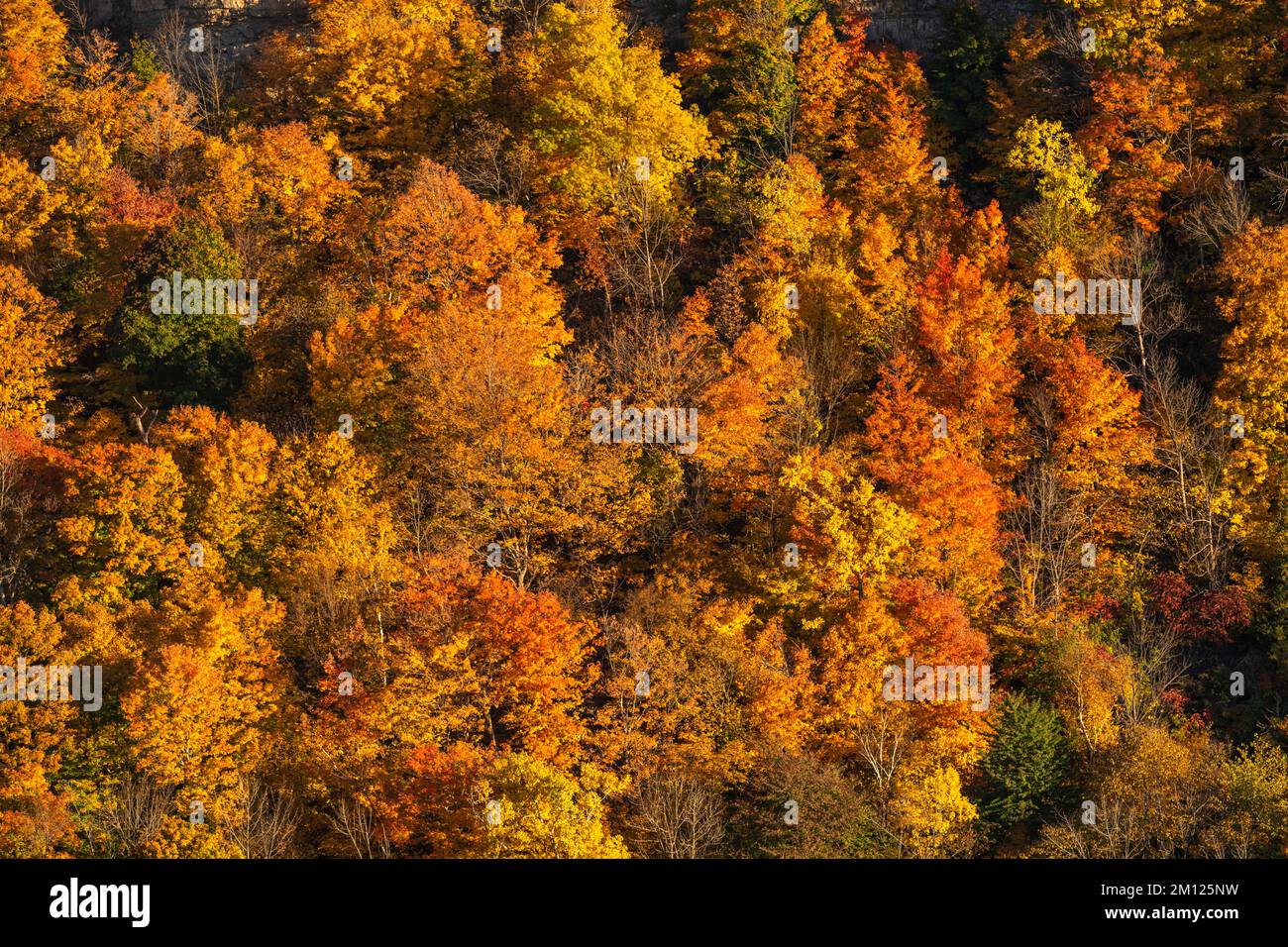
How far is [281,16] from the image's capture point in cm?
8338

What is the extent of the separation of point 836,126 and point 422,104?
1487 centimetres

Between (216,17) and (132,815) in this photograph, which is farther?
(216,17)

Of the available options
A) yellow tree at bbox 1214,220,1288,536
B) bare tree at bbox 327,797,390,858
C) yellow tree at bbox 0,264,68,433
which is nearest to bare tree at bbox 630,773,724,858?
bare tree at bbox 327,797,390,858

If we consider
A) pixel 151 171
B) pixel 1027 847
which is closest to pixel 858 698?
pixel 1027 847

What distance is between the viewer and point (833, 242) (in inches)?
2763

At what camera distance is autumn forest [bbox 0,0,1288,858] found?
5644 cm

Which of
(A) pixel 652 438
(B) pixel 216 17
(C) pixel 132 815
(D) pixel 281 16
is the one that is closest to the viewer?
(C) pixel 132 815

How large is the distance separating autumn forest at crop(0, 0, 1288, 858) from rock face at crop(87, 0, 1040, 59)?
911mm

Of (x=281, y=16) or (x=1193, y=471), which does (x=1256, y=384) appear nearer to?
(x=1193, y=471)

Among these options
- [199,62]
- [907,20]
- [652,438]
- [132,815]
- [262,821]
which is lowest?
[262,821]

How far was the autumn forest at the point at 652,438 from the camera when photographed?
185ft

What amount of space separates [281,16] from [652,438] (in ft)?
97.9

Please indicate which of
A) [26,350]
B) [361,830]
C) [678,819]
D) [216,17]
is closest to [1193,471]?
[678,819]
